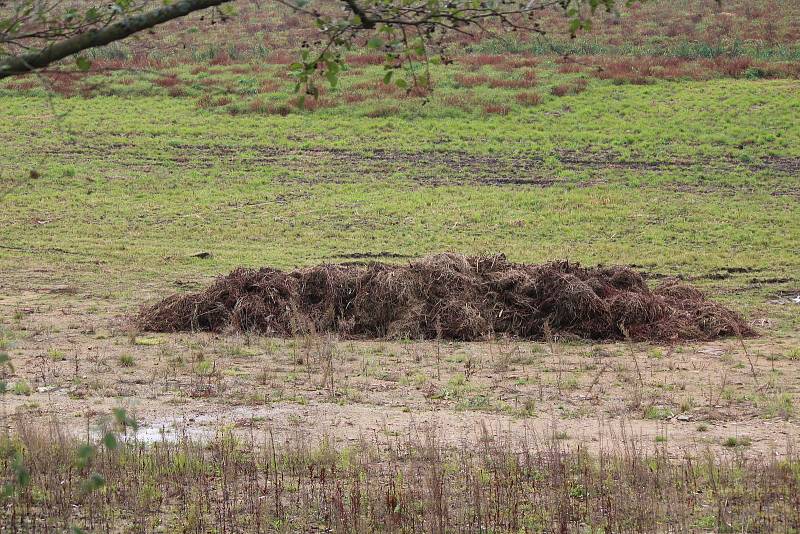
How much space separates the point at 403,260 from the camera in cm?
1828

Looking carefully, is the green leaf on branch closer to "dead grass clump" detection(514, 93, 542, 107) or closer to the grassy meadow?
the grassy meadow

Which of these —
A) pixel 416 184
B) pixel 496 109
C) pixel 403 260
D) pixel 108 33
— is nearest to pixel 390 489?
pixel 108 33

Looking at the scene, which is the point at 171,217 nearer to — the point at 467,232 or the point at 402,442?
the point at 467,232

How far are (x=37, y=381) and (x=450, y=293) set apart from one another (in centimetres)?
533

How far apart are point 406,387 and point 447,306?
9.62 feet

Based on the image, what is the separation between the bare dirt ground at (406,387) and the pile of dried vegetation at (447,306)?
0.37 metres

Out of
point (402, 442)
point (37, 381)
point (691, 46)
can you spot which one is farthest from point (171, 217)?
point (691, 46)

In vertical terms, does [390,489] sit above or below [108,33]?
below

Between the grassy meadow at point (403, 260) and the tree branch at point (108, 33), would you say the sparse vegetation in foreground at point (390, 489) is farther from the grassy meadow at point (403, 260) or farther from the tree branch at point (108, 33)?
the tree branch at point (108, 33)

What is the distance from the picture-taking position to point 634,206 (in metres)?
22.1

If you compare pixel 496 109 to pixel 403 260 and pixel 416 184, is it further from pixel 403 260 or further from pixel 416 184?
pixel 403 260

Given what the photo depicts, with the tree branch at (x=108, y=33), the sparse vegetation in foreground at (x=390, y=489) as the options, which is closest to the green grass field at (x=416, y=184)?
the sparse vegetation in foreground at (x=390, y=489)

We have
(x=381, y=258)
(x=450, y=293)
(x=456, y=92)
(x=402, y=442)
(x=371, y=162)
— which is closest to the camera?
(x=402, y=442)

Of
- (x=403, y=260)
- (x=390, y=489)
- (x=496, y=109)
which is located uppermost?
(x=390, y=489)
